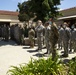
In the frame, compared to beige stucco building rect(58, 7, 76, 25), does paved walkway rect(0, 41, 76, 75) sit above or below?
below

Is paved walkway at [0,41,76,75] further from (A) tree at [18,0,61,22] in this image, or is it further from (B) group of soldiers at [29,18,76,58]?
(A) tree at [18,0,61,22]

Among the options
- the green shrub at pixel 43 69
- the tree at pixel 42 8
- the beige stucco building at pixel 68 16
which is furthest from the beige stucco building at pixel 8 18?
the green shrub at pixel 43 69

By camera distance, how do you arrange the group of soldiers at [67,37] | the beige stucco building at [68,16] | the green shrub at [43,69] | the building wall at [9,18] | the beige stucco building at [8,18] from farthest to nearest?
1. the building wall at [9,18]
2. the beige stucco building at [8,18]
3. the beige stucco building at [68,16]
4. the group of soldiers at [67,37]
5. the green shrub at [43,69]

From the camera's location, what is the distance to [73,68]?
20.3 ft

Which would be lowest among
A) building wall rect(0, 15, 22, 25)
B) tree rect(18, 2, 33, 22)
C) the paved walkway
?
the paved walkway

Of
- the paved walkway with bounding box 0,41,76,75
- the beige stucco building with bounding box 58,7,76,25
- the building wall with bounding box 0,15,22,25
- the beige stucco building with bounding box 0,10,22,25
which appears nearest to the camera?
the paved walkway with bounding box 0,41,76,75

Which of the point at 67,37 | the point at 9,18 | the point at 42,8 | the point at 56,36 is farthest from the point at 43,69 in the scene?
the point at 9,18

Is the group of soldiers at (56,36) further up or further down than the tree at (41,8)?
further down

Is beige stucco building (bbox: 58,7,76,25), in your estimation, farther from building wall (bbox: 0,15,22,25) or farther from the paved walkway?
the paved walkway

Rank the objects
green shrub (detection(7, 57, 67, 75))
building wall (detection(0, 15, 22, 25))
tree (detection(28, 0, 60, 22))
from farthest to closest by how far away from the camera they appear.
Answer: building wall (detection(0, 15, 22, 25))
tree (detection(28, 0, 60, 22))
green shrub (detection(7, 57, 67, 75))

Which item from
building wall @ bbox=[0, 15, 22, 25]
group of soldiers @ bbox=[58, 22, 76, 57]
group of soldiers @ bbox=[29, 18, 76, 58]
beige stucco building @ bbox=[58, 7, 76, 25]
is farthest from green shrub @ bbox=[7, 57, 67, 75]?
building wall @ bbox=[0, 15, 22, 25]

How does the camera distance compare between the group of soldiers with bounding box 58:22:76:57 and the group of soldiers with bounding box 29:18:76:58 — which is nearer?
the group of soldiers with bounding box 29:18:76:58

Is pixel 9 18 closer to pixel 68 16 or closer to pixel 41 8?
pixel 68 16

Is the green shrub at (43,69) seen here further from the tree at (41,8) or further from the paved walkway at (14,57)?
the tree at (41,8)
